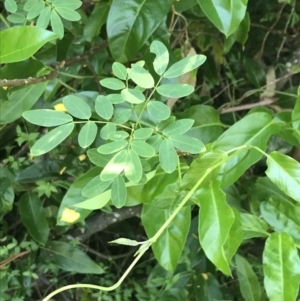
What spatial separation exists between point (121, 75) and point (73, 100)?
2.3 inches

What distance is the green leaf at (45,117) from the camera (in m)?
0.49

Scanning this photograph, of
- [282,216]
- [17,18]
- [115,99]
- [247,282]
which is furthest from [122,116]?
[247,282]

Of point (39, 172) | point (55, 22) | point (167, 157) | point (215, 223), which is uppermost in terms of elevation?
point (55, 22)

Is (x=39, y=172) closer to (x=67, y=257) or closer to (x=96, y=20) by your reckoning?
(x=67, y=257)

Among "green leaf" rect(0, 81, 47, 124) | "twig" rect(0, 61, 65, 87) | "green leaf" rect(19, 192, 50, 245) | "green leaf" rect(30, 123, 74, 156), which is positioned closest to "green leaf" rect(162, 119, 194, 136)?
"green leaf" rect(30, 123, 74, 156)

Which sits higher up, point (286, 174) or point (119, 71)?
point (119, 71)

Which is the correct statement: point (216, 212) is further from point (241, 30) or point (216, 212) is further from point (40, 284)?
point (40, 284)

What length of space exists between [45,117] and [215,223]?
0.81 feet

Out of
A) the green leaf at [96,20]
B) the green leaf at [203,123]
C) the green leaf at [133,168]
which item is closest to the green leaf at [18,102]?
the green leaf at [96,20]

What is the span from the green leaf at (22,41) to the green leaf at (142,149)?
14 centimetres

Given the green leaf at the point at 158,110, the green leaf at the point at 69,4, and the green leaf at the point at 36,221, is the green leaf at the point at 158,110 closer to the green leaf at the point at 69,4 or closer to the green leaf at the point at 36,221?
the green leaf at the point at 69,4

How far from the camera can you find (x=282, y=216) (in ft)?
2.45

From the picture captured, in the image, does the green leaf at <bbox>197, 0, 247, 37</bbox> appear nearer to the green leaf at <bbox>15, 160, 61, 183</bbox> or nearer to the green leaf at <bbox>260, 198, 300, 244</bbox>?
the green leaf at <bbox>260, 198, 300, 244</bbox>

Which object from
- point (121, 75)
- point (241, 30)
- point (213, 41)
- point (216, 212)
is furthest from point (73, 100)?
point (213, 41)
